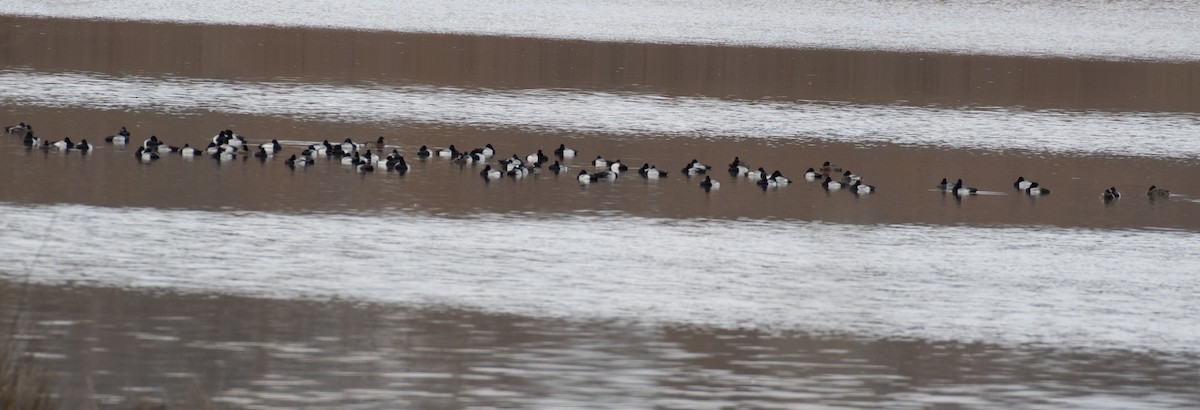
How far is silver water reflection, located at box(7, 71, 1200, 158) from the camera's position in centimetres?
1972

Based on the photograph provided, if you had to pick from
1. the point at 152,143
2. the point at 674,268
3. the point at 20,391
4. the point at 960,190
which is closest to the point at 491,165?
the point at 152,143

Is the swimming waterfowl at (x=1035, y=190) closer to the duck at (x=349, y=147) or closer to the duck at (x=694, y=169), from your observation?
the duck at (x=694, y=169)

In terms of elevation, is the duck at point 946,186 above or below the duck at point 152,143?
below

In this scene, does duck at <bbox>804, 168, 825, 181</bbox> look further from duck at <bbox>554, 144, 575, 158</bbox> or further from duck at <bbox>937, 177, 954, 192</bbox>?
duck at <bbox>554, 144, 575, 158</bbox>

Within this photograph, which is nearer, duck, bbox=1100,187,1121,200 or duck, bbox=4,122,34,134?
duck, bbox=1100,187,1121,200

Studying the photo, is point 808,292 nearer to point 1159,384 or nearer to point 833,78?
point 1159,384

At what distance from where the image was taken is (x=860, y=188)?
1562 cm

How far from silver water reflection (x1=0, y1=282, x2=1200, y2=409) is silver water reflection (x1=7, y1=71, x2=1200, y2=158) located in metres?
8.48

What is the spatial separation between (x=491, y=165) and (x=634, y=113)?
4.94m

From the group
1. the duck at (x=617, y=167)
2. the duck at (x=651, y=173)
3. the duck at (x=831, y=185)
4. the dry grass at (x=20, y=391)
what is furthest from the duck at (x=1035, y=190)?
the dry grass at (x=20, y=391)

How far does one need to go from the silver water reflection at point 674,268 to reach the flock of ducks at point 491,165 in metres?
1.95

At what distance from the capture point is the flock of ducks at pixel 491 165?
15.8 meters

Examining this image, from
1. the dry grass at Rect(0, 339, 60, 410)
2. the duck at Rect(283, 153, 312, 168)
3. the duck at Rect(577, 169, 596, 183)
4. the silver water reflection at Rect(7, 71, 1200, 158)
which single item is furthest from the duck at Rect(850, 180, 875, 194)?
the dry grass at Rect(0, 339, 60, 410)

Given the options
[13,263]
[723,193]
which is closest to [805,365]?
[13,263]
